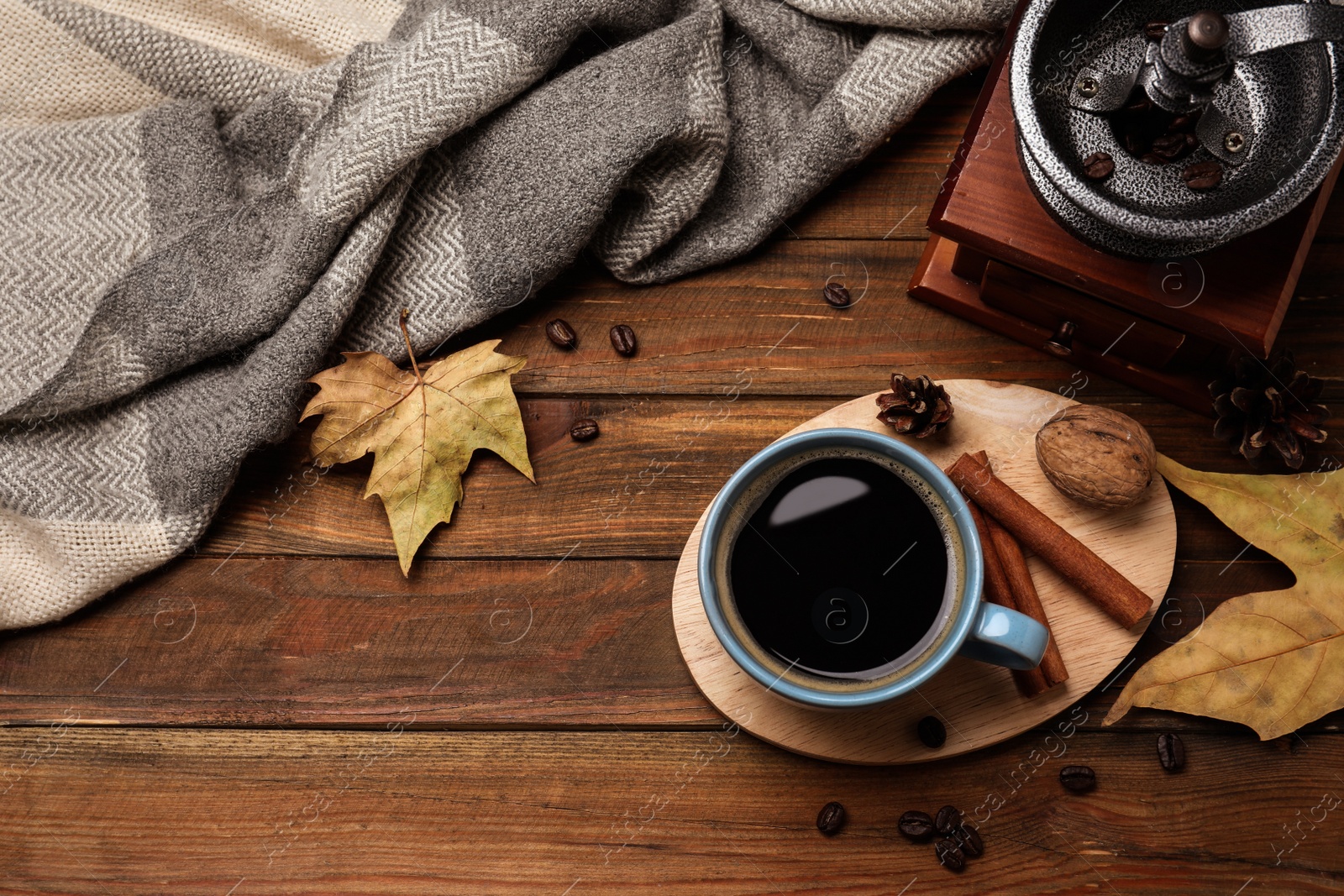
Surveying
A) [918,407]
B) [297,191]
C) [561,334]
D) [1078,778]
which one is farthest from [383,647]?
[1078,778]

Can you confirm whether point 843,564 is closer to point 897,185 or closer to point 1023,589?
point 1023,589

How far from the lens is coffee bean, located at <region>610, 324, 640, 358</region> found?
964 mm

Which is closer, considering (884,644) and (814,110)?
(884,644)

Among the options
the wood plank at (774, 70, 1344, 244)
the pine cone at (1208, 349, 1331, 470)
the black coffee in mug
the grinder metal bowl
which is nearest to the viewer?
the grinder metal bowl

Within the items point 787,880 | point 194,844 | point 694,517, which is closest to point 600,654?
point 694,517

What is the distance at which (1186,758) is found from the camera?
35.5 inches

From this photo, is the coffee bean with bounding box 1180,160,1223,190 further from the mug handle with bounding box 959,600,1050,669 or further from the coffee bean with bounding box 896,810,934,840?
the coffee bean with bounding box 896,810,934,840

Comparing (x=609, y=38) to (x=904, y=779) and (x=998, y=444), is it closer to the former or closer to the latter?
(x=998, y=444)

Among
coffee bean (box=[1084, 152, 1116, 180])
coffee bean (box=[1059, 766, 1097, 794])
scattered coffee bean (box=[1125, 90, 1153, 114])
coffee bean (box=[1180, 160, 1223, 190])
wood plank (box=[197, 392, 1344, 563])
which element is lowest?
coffee bean (box=[1059, 766, 1097, 794])

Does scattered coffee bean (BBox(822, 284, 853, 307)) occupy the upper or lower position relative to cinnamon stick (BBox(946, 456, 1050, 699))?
upper

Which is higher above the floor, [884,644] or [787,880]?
[884,644]

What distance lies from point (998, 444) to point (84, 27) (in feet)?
3.18

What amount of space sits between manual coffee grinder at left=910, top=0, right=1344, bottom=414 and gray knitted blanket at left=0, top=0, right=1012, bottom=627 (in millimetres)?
189

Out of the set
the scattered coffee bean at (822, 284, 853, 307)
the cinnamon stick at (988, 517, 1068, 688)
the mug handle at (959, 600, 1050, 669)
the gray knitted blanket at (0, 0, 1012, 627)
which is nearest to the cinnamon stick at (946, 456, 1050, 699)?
the cinnamon stick at (988, 517, 1068, 688)
